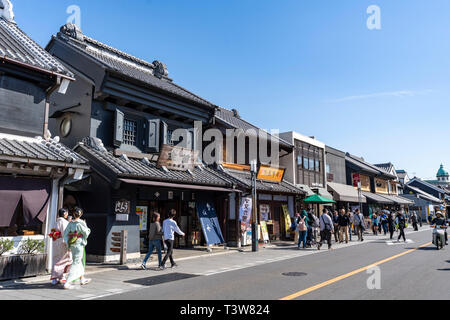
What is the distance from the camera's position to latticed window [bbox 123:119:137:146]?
15383 millimetres

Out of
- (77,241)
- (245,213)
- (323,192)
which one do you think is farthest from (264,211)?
(77,241)

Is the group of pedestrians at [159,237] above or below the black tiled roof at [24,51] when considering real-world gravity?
below

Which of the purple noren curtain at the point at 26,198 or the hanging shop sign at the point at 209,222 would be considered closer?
the purple noren curtain at the point at 26,198

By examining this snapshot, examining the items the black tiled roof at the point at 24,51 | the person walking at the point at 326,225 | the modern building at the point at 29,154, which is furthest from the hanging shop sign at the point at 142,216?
the person walking at the point at 326,225

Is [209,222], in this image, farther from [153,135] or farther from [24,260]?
[24,260]

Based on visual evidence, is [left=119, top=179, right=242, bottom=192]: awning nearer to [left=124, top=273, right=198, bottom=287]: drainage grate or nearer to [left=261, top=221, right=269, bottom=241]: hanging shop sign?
[left=124, top=273, right=198, bottom=287]: drainage grate

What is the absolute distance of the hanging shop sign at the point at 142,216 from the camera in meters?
15.0

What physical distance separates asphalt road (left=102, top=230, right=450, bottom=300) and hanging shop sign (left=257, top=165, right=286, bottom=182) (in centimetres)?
971

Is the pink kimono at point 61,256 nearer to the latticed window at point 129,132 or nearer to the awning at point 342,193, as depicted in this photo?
the latticed window at point 129,132

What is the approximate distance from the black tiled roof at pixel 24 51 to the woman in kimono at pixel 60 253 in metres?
4.91

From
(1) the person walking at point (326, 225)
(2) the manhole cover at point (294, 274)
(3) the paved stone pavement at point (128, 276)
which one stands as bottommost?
(3) the paved stone pavement at point (128, 276)

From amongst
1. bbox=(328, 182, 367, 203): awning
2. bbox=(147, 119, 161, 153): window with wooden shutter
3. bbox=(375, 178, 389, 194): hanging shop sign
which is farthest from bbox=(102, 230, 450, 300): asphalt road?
bbox=(375, 178, 389, 194): hanging shop sign
